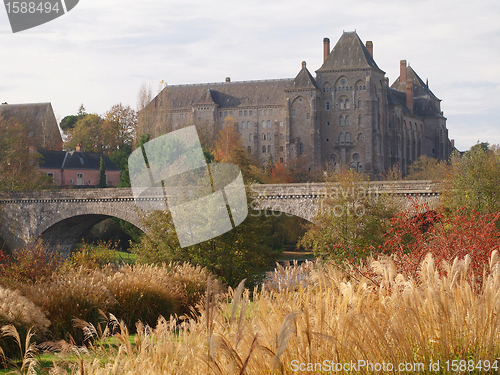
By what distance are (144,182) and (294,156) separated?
4478cm

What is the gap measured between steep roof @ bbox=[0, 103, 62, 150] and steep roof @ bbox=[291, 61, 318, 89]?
1316 inches

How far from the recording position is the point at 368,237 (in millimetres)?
19406

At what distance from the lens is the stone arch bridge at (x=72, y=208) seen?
29031mm

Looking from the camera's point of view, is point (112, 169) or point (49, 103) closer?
point (112, 169)

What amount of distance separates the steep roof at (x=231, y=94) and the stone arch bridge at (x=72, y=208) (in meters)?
49.7

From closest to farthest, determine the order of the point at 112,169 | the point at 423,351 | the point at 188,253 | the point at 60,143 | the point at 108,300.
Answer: the point at 423,351 < the point at 108,300 < the point at 188,253 < the point at 112,169 < the point at 60,143

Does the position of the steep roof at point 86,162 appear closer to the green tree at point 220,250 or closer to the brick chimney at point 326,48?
the brick chimney at point 326,48

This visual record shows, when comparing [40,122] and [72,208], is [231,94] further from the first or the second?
[72,208]

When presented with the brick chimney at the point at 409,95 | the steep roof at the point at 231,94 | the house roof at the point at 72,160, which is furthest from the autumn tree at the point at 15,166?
the brick chimney at the point at 409,95

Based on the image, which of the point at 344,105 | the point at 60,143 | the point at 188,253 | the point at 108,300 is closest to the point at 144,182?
the point at 188,253

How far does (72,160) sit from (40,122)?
13187 mm

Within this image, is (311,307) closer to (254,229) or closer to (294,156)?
(254,229)

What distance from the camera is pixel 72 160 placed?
60938 mm

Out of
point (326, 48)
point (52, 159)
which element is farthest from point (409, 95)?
point (52, 159)
